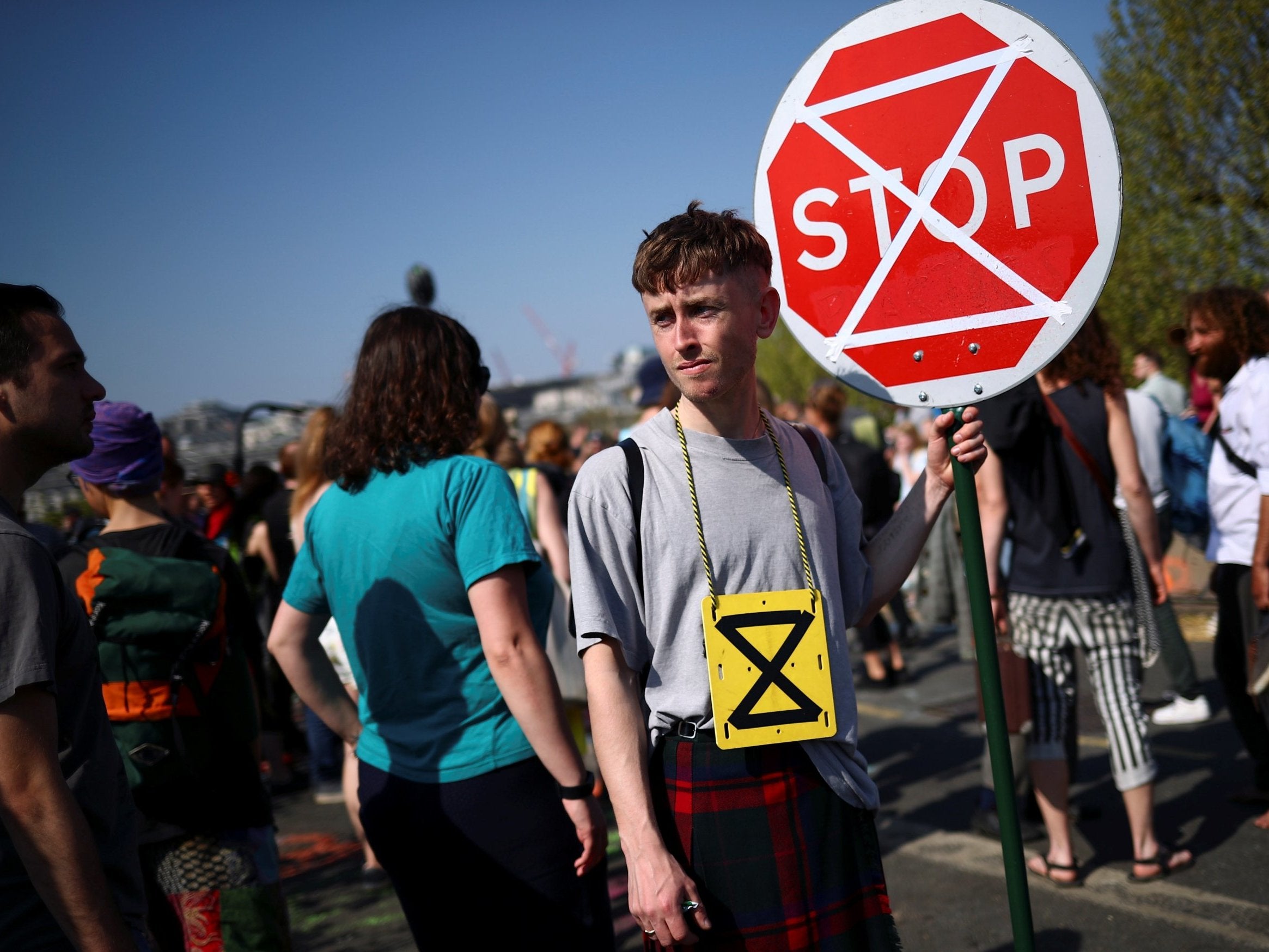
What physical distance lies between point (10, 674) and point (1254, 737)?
4679 mm

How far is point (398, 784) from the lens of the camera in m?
2.49

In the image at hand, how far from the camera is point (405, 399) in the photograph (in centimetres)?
263

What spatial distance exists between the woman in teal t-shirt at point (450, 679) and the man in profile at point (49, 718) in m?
0.66

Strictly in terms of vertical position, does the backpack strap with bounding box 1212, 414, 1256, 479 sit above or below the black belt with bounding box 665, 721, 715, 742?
above

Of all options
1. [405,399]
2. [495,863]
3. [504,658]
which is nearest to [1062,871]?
[495,863]

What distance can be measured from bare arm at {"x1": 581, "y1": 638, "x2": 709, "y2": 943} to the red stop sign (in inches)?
28.5

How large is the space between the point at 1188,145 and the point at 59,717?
17.1 metres

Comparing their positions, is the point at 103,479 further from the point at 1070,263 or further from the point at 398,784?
the point at 1070,263

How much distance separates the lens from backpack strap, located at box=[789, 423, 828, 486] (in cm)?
220

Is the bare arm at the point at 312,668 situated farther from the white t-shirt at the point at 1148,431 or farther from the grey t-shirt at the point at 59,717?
the white t-shirt at the point at 1148,431

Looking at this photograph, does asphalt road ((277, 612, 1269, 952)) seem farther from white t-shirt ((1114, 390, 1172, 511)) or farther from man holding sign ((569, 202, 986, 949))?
white t-shirt ((1114, 390, 1172, 511))

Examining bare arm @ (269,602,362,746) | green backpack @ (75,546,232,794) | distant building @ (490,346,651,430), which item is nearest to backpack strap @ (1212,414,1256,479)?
bare arm @ (269,602,362,746)

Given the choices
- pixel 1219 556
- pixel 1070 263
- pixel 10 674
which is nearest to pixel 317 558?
pixel 10 674

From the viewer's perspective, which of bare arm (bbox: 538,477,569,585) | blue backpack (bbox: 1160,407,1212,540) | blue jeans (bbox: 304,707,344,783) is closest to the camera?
bare arm (bbox: 538,477,569,585)
